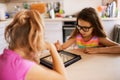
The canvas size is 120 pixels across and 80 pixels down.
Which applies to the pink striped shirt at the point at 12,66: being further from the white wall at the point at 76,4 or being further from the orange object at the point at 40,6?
the white wall at the point at 76,4

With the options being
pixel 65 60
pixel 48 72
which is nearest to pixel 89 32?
pixel 65 60

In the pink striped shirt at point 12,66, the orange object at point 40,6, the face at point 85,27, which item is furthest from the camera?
the orange object at point 40,6

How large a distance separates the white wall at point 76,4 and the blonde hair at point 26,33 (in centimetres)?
304

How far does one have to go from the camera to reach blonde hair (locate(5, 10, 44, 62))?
2.62ft

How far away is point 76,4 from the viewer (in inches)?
149

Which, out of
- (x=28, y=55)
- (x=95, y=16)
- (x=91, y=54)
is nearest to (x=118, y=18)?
(x=95, y=16)

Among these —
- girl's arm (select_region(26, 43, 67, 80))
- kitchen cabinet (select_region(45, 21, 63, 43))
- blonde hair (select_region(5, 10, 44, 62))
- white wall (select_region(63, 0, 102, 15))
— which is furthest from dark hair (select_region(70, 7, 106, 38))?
white wall (select_region(63, 0, 102, 15))

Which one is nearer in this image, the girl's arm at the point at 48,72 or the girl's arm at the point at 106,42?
the girl's arm at the point at 48,72

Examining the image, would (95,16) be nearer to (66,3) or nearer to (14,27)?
(14,27)

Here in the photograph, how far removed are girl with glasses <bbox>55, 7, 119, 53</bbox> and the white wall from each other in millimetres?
2103

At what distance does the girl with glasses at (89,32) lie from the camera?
1.57 meters

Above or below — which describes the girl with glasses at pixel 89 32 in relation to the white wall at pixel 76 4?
below

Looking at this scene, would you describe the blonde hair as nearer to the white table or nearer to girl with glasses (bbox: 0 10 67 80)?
girl with glasses (bbox: 0 10 67 80)

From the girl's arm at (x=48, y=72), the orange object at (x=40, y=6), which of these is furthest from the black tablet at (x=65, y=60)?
the orange object at (x=40, y=6)
